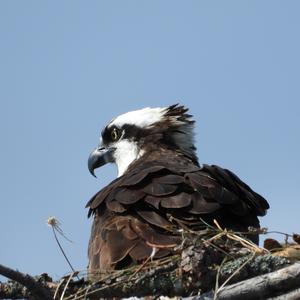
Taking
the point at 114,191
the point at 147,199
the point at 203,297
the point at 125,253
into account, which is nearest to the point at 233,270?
the point at 203,297

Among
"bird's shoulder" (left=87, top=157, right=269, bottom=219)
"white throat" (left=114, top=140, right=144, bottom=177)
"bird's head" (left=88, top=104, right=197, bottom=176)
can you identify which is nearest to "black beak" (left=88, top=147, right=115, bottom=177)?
"bird's head" (left=88, top=104, right=197, bottom=176)

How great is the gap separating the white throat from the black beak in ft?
0.34

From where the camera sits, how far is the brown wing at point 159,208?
6.73 m

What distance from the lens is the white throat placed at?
10.4 metres

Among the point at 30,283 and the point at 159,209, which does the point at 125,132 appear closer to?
the point at 159,209

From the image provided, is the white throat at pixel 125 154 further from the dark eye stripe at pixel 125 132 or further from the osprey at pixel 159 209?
the osprey at pixel 159 209

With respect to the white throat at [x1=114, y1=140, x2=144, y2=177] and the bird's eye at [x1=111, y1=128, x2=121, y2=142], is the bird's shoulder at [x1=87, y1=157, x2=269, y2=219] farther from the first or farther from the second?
the bird's eye at [x1=111, y1=128, x2=121, y2=142]

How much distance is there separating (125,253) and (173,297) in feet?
5.16

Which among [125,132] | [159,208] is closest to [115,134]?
[125,132]

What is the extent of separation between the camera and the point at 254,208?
770cm

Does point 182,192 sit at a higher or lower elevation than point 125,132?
lower

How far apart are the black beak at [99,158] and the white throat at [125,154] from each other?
0.34 ft

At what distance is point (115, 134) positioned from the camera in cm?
1096

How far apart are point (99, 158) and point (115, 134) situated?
357mm
